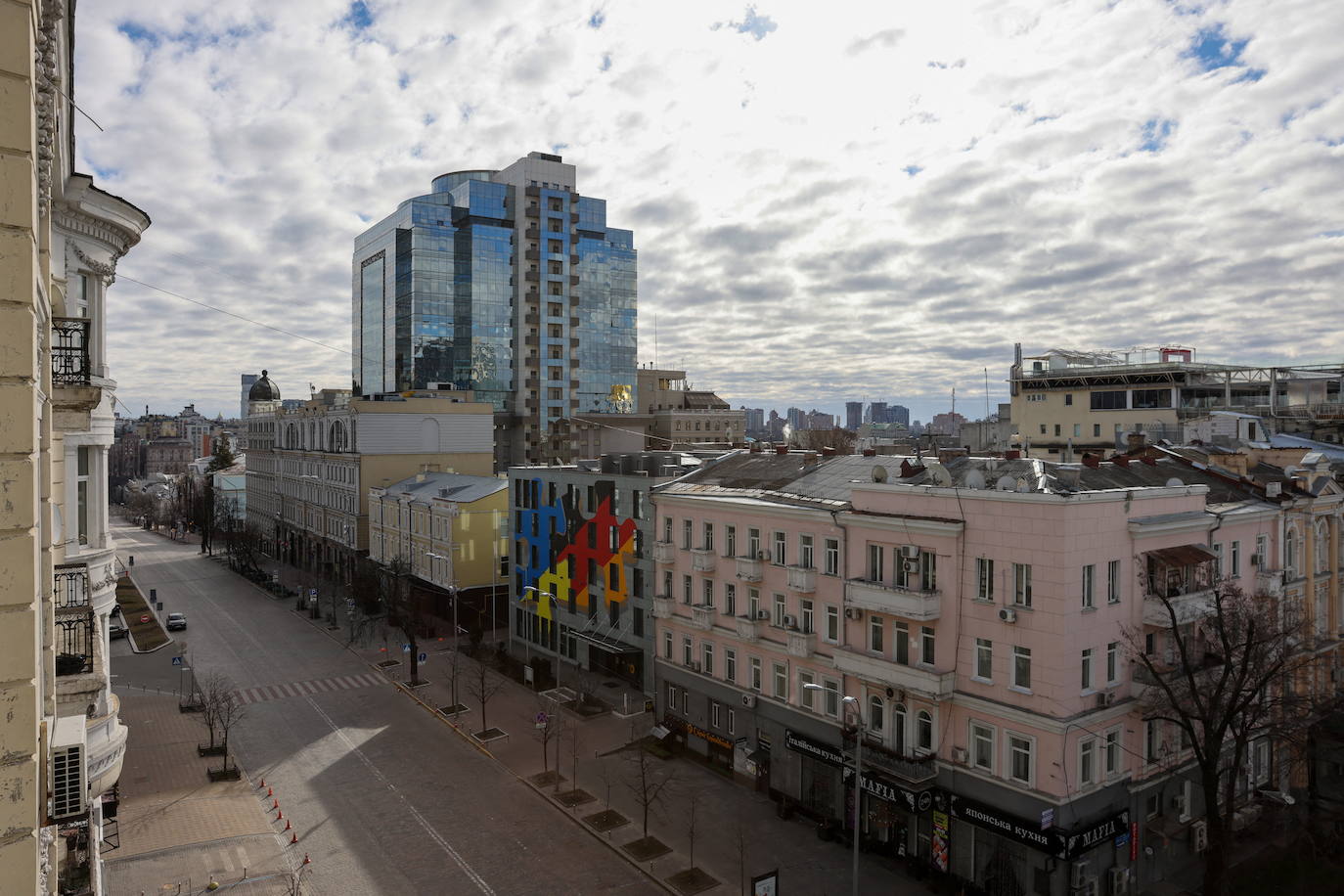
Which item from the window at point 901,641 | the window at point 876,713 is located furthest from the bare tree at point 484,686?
the window at point 901,641

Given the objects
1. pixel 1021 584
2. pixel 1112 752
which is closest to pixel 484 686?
pixel 1021 584

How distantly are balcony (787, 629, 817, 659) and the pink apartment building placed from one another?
144mm

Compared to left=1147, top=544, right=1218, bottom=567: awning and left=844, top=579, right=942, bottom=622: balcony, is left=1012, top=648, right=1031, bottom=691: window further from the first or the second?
left=1147, top=544, right=1218, bottom=567: awning

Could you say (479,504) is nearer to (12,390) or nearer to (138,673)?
(138,673)

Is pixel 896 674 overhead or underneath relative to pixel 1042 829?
overhead

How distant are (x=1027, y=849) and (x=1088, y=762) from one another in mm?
3528

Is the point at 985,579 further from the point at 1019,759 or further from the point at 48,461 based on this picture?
the point at 48,461

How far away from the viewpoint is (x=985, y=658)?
2884 centimetres

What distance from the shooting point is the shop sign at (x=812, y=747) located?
110ft

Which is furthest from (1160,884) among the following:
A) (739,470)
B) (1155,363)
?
(1155,363)

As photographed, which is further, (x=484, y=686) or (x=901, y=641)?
(x=484, y=686)

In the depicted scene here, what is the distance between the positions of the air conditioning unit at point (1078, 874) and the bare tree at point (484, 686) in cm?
2960

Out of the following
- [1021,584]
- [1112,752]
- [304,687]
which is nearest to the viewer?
[1021,584]

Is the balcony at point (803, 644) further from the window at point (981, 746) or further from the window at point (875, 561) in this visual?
the window at point (981, 746)
